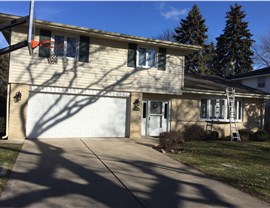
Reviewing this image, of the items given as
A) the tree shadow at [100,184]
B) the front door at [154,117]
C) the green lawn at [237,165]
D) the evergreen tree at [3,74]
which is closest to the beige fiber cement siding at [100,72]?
the front door at [154,117]

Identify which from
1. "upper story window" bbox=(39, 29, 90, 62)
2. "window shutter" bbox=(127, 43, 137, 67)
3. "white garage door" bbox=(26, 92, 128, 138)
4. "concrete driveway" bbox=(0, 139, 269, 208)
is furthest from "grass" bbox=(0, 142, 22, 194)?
"window shutter" bbox=(127, 43, 137, 67)

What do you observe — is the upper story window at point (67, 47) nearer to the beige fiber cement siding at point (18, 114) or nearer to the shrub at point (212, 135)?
the beige fiber cement siding at point (18, 114)

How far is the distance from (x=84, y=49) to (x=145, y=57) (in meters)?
3.21

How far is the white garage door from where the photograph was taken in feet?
46.3

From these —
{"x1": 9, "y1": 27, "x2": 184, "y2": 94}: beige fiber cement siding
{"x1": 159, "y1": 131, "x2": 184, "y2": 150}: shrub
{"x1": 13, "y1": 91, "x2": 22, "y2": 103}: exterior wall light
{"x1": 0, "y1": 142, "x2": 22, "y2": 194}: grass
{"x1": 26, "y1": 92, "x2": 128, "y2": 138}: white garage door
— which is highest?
{"x1": 9, "y1": 27, "x2": 184, "y2": 94}: beige fiber cement siding

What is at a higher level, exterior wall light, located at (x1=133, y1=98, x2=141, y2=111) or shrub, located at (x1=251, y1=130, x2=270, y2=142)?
exterior wall light, located at (x1=133, y1=98, x2=141, y2=111)

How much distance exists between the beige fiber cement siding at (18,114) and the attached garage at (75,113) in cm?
33

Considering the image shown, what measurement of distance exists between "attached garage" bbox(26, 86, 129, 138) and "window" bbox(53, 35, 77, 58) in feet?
5.32

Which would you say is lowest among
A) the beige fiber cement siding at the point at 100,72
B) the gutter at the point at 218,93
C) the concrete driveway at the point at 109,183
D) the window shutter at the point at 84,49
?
the concrete driveway at the point at 109,183

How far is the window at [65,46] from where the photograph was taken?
1416 cm

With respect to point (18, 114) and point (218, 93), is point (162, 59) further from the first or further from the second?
point (18, 114)

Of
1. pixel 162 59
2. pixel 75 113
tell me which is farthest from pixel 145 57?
pixel 75 113

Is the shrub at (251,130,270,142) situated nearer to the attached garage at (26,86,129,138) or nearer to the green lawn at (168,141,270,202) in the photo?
the green lawn at (168,141,270,202)

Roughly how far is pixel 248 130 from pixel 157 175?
1210cm
